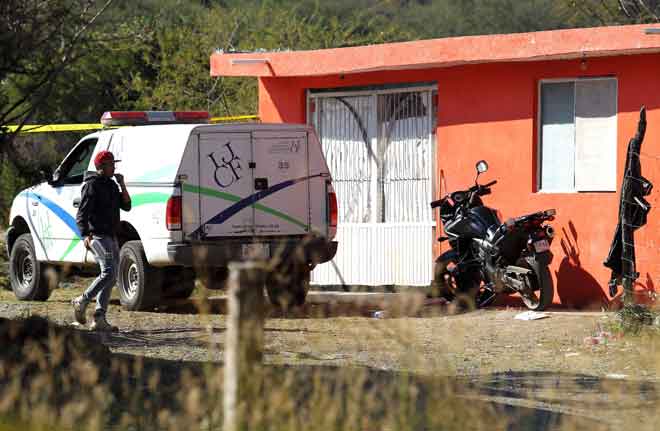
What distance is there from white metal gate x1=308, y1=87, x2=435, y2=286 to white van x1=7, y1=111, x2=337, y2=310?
1.91 metres

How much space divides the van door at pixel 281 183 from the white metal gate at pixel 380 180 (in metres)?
2.35

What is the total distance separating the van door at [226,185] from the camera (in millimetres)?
14180

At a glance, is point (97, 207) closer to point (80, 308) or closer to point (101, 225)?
point (101, 225)

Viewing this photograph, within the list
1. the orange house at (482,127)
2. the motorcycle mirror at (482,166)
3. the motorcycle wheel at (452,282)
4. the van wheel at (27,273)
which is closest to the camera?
the orange house at (482,127)

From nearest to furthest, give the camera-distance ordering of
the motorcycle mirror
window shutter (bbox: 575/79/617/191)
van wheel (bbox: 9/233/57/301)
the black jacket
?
the black jacket < window shutter (bbox: 575/79/617/191) < the motorcycle mirror < van wheel (bbox: 9/233/57/301)

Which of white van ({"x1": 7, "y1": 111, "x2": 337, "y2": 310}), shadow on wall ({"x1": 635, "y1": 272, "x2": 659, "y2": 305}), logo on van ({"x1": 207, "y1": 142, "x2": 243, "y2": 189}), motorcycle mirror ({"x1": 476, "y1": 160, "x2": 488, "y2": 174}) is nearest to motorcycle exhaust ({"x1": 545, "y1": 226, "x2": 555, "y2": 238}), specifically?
shadow on wall ({"x1": 635, "y1": 272, "x2": 659, "y2": 305})

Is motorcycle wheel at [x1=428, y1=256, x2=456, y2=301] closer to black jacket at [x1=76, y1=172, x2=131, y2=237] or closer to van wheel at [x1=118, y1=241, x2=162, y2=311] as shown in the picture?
van wheel at [x1=118, y1=241, x2=162, y2=311]

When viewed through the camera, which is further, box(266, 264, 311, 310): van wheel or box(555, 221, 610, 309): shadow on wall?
box(266, 264, 311, 310): van wheel

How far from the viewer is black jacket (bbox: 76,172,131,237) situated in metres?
12.8

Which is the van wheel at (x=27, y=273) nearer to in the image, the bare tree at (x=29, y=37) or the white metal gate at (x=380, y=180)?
the white metal gate at (x=380, y=180)

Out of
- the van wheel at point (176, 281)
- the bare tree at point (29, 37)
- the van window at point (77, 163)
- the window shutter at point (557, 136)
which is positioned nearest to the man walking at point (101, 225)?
the bare tree at point (29, 37)

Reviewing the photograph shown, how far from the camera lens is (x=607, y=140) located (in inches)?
578

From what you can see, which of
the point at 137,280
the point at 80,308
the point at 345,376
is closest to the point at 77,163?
the point at 137,280

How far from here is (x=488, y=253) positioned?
14672 millimetres
